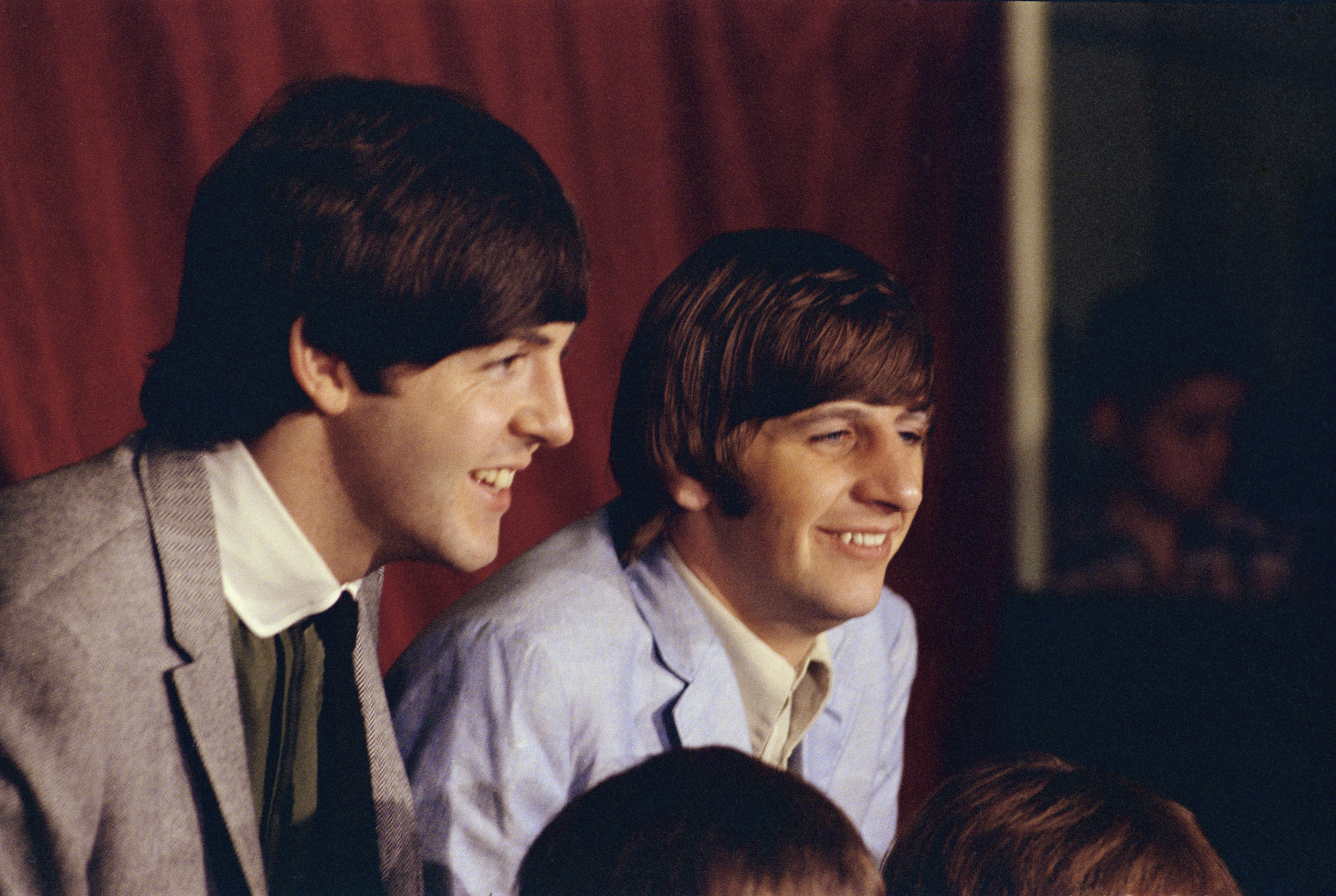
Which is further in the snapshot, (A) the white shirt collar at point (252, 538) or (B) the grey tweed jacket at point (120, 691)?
(A) the white shirt collar at point (252, 538)

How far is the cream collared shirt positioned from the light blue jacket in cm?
3

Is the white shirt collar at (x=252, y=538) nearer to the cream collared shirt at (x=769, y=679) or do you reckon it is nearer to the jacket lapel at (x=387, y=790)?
the jacket lapel at (x=387, y=790)

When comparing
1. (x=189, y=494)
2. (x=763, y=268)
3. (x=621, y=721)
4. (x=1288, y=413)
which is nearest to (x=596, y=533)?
(x=621, y=721)

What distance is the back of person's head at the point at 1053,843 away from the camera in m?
0.93

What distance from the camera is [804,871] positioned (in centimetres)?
78

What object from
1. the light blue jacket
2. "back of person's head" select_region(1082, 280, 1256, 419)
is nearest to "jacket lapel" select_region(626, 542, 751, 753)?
the light blue jacket

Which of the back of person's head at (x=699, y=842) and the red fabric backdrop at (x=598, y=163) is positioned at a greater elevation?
the red fabric backdrop at (x=598, y=163)

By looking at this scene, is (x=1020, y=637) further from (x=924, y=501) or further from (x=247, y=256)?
(x=247, y=256)

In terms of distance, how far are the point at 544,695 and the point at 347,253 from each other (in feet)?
1.52

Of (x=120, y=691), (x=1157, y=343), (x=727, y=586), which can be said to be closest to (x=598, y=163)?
(x=727, y=586)

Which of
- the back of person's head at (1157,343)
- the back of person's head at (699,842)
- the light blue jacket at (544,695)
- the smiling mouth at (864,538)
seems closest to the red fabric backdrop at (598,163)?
the back of person's head at (1157,343)

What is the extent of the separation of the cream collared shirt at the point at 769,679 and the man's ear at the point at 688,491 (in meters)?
0.06

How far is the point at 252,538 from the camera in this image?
3.51 feet

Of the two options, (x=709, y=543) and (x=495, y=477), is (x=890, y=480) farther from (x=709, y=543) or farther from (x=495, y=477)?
(x=495, y=477)
